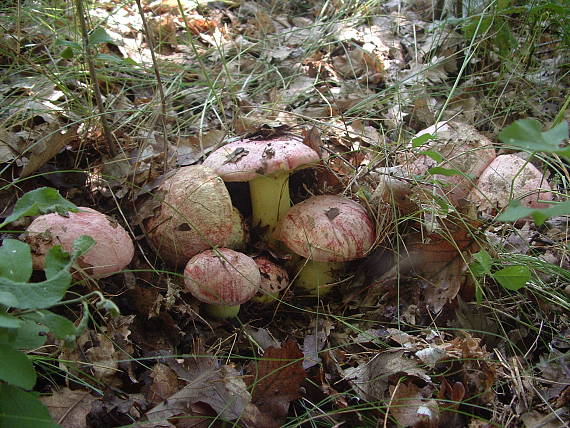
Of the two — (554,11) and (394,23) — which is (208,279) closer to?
(554,11)

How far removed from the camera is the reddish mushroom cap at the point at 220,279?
6.64 ft

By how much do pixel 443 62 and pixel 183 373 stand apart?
3127mm

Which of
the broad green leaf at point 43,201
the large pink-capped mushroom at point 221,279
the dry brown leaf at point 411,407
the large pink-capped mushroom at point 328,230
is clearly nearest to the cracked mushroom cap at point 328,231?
the large pink-capped mushroom at point 328,230

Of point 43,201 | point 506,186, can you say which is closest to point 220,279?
point 43,201

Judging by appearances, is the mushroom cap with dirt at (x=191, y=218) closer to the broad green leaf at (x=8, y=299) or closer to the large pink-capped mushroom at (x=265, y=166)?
the large pink-capped mushroom at (x=265, y=166)

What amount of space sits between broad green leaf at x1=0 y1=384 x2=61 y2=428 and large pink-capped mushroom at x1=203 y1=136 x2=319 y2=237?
1.25 metres

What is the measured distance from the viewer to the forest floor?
1745mm

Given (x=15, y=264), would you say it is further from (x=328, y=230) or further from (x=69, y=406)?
(x=328, y=230)

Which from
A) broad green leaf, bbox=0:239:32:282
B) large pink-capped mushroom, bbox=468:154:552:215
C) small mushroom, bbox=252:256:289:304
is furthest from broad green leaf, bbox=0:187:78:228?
large pink-capped mushroom, bbox=468:154:552:215

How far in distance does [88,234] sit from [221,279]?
554 mm

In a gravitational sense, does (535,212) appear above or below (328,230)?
above

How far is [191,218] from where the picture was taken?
7.47 feet

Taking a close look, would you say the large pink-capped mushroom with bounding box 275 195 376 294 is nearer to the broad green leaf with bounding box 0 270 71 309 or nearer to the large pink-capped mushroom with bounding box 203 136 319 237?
the large pink-capped mushroom with bounding box 203 136 319 237

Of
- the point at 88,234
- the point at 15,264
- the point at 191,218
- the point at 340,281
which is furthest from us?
the point at 340,281
